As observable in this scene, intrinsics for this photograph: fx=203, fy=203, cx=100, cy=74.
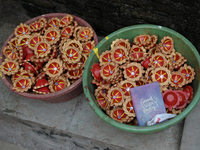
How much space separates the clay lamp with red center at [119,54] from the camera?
176 centimetres

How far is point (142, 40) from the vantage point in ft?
6.07

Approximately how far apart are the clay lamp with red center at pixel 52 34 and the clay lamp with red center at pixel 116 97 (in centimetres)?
83

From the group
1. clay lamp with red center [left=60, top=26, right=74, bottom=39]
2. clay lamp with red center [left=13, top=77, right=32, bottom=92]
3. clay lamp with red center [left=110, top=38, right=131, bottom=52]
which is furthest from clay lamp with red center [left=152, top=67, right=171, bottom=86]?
clay lamp with red center [left=13, top=77, right=32, bottom=92]

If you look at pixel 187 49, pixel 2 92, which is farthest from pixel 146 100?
pixel 2 92

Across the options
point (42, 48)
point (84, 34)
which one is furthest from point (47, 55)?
point (84, 34)

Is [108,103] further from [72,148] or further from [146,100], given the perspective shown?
[72,148]

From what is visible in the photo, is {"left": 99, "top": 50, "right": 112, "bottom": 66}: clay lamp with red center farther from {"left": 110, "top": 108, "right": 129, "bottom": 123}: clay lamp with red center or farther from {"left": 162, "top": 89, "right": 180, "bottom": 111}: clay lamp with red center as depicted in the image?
{"left": 162, "top": 89, "right": 180, "bottom": 111}: clay lamp with red center

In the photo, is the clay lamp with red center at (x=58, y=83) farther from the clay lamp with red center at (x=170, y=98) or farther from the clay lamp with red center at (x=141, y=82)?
the clay lamp with red center at (x=170, y=98)

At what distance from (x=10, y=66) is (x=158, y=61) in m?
1.41

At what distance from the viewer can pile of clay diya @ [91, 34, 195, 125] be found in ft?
5.24

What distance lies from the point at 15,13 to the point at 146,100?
2.36 m

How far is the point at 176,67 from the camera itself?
173cm

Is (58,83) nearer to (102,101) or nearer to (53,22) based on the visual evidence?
(102,101)

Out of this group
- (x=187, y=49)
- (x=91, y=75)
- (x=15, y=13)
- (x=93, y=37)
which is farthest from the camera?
(x=15, y=13)
